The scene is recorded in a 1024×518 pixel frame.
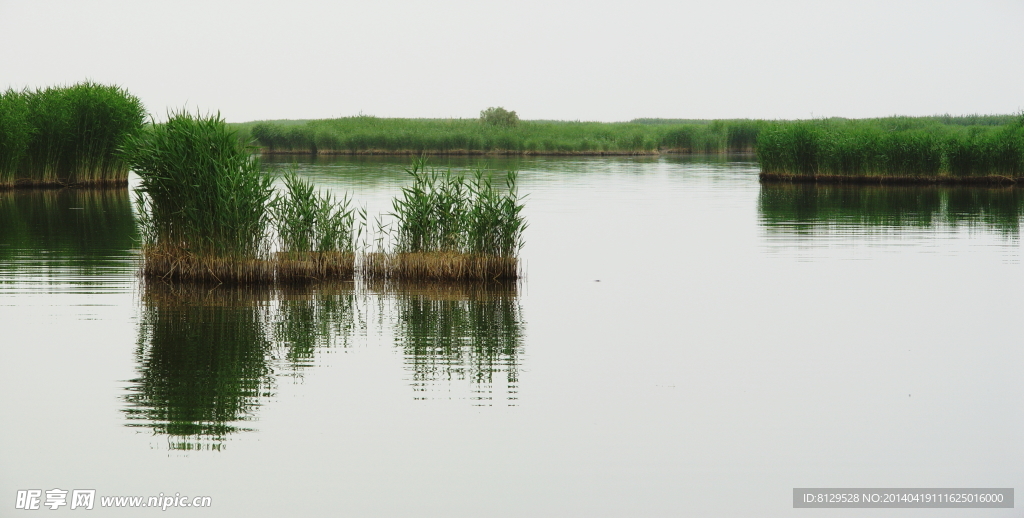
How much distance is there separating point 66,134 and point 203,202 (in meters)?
24.5

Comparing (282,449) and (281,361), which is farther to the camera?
(281,361)

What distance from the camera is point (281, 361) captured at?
1260 centimetres

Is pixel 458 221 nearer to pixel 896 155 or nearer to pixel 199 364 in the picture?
pixel 199 364

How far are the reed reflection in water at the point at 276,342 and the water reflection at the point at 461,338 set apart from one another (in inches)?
0.6

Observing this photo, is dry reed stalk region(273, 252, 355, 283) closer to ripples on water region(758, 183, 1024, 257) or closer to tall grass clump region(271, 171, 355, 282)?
tall grass clump region(271, 171, 355, 282)

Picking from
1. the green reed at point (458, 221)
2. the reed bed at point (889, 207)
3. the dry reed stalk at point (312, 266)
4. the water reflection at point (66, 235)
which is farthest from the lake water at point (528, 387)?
the reed bed at point (889, 207)

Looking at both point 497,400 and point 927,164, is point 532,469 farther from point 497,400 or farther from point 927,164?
point 927,164

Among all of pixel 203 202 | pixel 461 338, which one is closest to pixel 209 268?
pixel 203 202

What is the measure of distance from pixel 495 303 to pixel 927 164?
1281 inches

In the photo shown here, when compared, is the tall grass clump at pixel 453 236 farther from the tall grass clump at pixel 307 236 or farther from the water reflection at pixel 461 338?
the tall grass clump at pixel 307 236

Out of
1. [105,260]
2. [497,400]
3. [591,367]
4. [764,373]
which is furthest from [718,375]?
[105,260]

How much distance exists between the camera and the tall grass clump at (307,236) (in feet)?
57.2

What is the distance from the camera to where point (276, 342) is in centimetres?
1356

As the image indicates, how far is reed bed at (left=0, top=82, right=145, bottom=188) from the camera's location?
3719 centimetres
